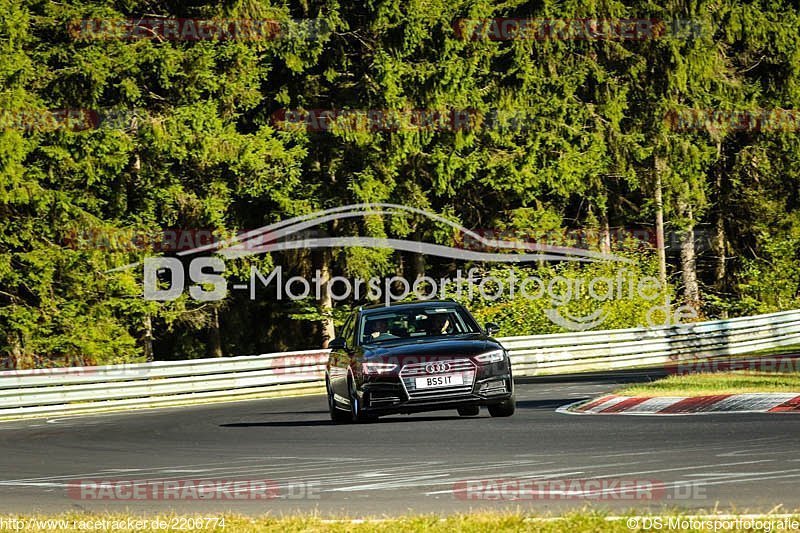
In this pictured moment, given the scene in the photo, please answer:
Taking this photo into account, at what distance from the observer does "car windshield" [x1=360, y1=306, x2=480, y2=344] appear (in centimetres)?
1811

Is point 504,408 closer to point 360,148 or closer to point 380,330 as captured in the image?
point 380,330

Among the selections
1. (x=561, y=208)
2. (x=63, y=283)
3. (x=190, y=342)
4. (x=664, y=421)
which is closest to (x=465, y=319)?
(x=664, y=421)

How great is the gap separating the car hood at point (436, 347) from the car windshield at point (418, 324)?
1.41 feet

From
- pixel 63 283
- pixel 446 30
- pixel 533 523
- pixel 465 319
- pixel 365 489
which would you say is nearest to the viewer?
pixel 533 523

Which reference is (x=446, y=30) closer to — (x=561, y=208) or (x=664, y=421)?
(x=561, y=208)

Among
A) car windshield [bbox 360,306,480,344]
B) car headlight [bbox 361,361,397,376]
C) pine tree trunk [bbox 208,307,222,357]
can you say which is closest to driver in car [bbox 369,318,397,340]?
car windshield [bbox 360,306,480,344]

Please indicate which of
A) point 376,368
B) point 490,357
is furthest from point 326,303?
point 490,357

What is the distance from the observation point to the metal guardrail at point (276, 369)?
26781 millimetres

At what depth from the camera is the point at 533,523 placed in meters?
8.66

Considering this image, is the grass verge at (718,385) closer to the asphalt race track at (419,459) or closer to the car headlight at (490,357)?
the asphalt race track at (419,459)

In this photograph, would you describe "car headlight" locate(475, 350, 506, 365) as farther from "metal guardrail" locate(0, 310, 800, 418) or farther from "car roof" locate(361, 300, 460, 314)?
"metal guardrail" locate(0, 310, 800, 418)

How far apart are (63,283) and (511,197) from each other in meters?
14.8

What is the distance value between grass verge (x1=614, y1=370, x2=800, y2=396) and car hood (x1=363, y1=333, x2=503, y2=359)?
3.59 m

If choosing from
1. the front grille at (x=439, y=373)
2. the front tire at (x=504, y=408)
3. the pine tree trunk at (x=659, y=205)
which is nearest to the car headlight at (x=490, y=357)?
the front grille at (x=439, y=373)
